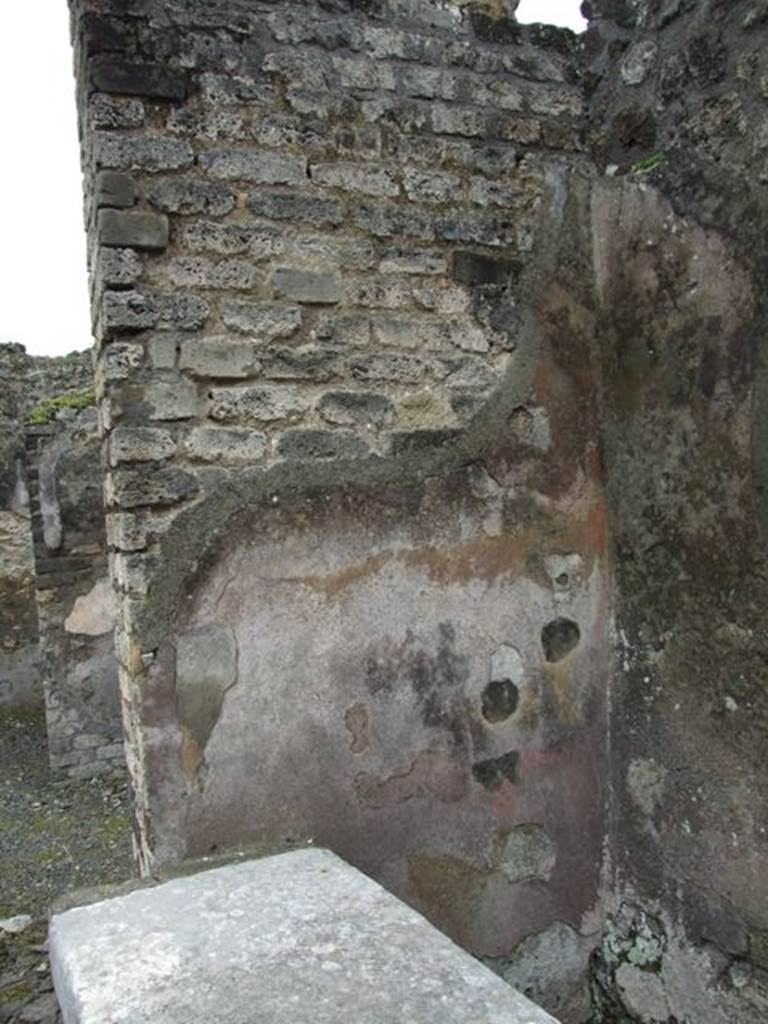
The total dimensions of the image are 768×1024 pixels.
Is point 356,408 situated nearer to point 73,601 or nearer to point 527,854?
point 527,854

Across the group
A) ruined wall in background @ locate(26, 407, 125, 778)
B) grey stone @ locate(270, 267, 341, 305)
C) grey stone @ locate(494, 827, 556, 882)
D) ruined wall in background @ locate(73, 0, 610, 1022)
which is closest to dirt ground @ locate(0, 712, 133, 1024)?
ruined wall in background @ locate(26, 407, 125, 778)

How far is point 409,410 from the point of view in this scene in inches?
102

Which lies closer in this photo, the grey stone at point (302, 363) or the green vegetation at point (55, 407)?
the grey stone at point (302, 363)

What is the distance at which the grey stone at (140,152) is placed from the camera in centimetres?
225

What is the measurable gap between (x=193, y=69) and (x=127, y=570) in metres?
1.36

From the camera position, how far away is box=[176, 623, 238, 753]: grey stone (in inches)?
90.5

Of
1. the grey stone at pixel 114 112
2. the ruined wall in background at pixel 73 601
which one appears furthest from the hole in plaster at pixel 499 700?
the ruined wall in background at pixel 73 601

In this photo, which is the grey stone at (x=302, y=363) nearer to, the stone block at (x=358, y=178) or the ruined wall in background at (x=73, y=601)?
the stone block at (x=358, y=178)

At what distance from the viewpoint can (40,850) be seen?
4.53 metres

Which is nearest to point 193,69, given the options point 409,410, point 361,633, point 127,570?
point 409,410

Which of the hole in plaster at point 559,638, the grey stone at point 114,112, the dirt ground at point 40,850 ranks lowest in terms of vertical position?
the dirt ground at point 40,850

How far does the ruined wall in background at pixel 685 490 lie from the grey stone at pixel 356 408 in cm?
74

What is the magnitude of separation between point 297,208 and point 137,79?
518mm

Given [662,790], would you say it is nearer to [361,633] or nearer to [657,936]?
[657,936]
